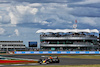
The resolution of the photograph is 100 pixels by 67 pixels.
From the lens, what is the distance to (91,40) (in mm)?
112250

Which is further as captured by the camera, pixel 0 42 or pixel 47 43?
pixel 0 42

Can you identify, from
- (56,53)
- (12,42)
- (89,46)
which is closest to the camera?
(56,53)

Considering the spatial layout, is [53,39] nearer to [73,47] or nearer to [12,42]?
[73,47]

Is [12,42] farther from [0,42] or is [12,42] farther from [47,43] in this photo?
[47,43]

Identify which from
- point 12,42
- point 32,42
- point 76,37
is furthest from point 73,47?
point 12,42

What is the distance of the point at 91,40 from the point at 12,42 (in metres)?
46.7

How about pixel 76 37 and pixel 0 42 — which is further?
pixel 0 42

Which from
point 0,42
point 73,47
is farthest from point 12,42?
point 73,47

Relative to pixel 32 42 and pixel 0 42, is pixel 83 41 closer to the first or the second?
pixel 32 42

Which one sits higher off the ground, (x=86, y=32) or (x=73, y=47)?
(x=86, y=32)

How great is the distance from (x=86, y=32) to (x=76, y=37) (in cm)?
540

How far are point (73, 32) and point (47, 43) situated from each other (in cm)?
1388

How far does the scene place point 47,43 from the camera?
110 m

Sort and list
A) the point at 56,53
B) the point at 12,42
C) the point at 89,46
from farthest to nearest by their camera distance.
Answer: the point at 12,42
the point at 89,46
the point at 56,53
